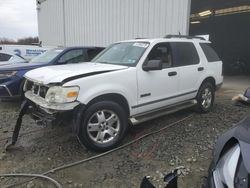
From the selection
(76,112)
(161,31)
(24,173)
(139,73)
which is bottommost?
(24,173)

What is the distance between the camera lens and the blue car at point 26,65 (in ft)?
23.0

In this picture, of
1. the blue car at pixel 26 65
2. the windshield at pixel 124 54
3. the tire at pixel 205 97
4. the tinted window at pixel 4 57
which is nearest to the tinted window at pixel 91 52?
the blue car at pixel 26 65

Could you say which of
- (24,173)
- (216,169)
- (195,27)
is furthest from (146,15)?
(195,27)

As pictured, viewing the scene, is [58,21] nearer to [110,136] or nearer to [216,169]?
[110,136]

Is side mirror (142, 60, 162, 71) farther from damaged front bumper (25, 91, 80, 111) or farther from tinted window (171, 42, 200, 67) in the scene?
damaged front bumper (25, 91, 80, 111)

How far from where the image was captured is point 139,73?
193 inches

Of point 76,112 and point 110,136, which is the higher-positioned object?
point 76,112

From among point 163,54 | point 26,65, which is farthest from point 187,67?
point 26,65

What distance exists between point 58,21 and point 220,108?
1358 centimetres

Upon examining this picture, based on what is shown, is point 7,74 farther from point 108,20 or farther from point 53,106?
point 108,20

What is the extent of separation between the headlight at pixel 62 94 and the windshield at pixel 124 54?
4.32ft

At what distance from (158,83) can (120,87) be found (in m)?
0.94

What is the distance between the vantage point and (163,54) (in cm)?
564

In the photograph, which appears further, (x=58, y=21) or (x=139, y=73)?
(x=58, y=21)
